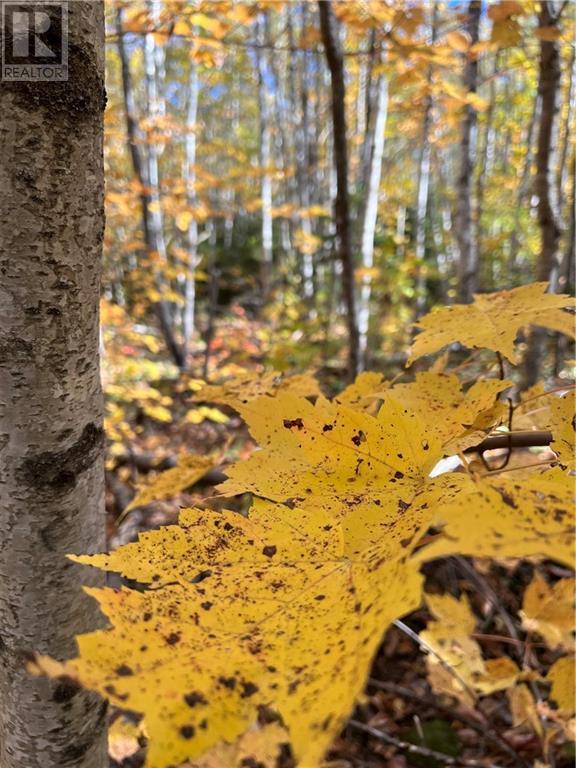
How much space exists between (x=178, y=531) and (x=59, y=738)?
39 cm

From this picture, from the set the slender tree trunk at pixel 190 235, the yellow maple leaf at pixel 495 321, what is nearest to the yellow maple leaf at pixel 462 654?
the yellow maple leaf at pixel 495 321

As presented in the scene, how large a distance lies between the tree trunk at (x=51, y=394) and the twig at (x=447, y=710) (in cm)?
149

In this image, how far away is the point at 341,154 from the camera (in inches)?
63.5

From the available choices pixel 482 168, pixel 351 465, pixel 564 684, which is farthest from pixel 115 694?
pixel 482 168

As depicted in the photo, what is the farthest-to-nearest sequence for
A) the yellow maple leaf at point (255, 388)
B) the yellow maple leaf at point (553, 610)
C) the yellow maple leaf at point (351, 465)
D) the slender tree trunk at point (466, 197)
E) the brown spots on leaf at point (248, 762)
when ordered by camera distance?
the slender tree trunk at point (466, 197), the yellow maple leaf at point (553, 610), the yellow maple leaf at point (255, 388), the brown spots on leaf at point (248, 762), the yellow maple leaf at point (351, 465)

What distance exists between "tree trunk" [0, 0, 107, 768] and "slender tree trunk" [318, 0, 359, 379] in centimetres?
117

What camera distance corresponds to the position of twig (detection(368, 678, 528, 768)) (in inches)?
62.6

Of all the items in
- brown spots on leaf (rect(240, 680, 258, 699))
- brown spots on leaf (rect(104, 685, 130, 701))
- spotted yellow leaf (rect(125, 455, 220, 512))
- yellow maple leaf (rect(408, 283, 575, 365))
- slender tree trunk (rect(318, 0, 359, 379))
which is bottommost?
spotted yellow leaf (rect(125, 455, 220, 512))

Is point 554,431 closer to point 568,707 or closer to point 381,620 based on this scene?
point 381,620

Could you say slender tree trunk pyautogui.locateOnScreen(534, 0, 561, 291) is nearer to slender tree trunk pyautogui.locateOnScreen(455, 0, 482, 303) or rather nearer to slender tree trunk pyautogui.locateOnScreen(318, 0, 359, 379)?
slender tree trunk pyautogui.locateOnScreen(318, 0, 359, 379)

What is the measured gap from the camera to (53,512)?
1.82 feet

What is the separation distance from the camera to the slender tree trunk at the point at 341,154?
1.44 m

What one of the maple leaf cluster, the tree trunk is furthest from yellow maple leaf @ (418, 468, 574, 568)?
the tree trunk

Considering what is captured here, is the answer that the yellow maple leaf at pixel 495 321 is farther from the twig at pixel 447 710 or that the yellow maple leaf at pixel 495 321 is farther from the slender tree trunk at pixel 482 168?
A: the slender tree trunk at pixel 482 168
